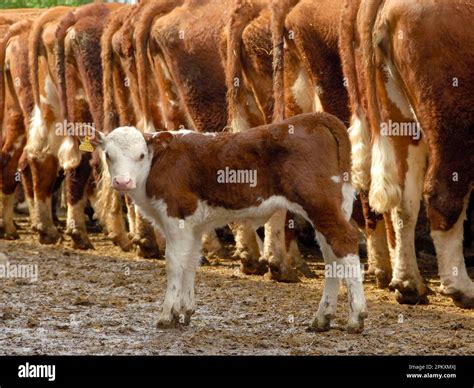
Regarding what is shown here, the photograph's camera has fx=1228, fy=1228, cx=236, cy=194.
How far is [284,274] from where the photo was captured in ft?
37.3

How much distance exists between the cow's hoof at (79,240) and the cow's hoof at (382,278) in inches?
195

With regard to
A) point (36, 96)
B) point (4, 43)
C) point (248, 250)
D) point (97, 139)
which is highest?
point (4, 43)

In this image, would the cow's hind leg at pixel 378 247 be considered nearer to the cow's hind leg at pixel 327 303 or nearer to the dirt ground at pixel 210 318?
the dirt ground at pixel 210 318

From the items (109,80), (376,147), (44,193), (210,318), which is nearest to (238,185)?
(210,318)

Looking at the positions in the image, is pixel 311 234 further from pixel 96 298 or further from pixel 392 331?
pixel 392 331

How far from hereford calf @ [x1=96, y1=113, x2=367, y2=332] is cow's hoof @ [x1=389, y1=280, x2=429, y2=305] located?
1.49 m

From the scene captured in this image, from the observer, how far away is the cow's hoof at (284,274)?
11.4 metres

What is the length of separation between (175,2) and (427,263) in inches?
157

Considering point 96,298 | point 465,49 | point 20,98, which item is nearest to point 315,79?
point 465,49

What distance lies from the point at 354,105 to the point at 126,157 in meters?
2.70

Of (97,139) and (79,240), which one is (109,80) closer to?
(79,240)

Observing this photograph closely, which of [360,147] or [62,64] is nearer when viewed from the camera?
[360,147]

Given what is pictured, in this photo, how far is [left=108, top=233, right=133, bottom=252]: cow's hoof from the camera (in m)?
14.7

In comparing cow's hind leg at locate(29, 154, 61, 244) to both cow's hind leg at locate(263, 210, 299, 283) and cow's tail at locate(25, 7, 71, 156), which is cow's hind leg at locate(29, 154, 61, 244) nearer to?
cow's tail at locate(25, 7, 71, 156)
